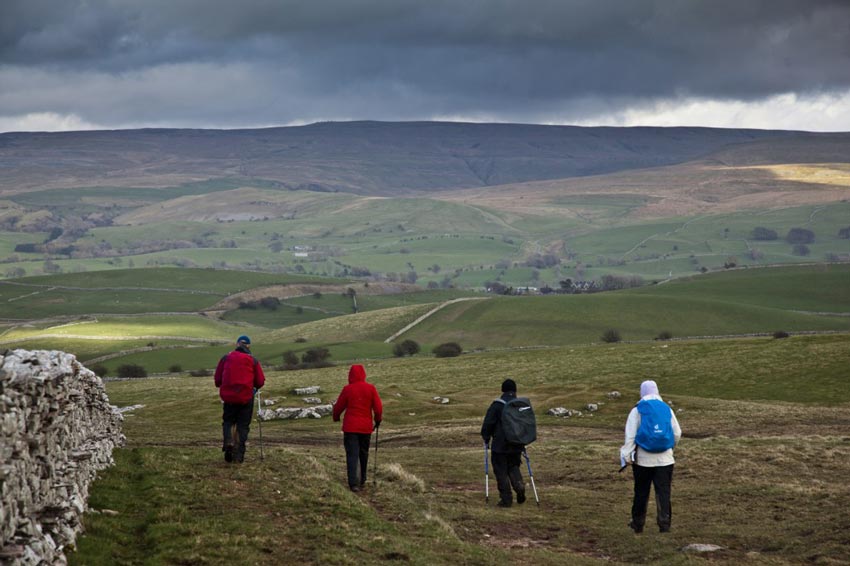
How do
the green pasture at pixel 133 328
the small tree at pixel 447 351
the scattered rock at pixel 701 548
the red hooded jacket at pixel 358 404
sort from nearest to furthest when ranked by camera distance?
the scattered rock at pixel 701 548 < the red hooded jacket at pixel 358 404 < the small tree at pixel 447 351 < the green pasture at pixel 133 328

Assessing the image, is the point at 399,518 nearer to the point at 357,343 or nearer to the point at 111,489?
the point at 111,489

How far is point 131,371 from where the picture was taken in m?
116

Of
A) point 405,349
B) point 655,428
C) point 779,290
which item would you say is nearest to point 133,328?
point 405,349

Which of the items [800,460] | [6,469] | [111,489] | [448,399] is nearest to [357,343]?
[448,399]

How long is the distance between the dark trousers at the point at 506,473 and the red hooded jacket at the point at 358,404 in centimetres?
328

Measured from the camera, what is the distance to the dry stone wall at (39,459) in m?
12.3

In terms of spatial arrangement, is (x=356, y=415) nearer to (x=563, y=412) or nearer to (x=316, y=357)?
(x=563, y=412)

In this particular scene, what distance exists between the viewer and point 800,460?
1228 inches

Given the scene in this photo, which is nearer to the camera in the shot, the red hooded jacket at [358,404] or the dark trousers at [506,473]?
the red hooded jacket at [358,404]

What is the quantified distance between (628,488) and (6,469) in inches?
786

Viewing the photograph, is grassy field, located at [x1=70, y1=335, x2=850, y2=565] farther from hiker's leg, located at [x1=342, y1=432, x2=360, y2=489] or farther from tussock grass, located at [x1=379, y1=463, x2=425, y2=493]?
hiker's leg, located at [x1=342, y1=432, x2=360, y2=489]

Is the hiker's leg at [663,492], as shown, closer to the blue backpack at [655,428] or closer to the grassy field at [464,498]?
the grassy field at [464,498]

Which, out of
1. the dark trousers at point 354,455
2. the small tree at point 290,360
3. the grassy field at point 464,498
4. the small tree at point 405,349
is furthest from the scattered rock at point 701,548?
the small tree at point 405,349

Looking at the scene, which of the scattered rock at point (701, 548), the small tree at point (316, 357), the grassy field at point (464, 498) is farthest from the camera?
the small tree at point (316, 357)
